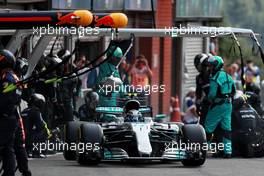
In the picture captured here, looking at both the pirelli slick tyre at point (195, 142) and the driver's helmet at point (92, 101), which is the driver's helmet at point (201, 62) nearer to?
the driver's helmet at point (92, 101)

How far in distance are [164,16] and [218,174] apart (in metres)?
16.4

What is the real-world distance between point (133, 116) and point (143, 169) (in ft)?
3.79

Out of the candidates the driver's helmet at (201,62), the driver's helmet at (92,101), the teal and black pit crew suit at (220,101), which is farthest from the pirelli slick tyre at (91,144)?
the driver's helmet at (92,101)

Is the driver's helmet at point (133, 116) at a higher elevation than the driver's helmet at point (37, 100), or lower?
lower

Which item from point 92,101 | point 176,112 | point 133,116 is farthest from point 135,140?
point 176,112

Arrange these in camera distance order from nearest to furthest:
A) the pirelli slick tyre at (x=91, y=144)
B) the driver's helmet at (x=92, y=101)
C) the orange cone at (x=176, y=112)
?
1. the pirelli slick tyre at (x=91, y=144)
2. the driver's helmet at (x=92, y=101)
3. the orange cone at (x=176, y=112)

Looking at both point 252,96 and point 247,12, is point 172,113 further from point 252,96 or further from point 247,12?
point 247,12

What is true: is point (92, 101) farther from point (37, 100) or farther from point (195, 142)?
point (195, 142)

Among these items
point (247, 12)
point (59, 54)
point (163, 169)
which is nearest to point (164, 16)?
point (59, 54)

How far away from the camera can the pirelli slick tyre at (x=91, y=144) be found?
58.2 feet

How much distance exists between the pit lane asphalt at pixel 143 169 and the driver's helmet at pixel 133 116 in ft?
2.33

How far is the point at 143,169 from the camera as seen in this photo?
17.6 meters

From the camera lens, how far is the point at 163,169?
17641 mm

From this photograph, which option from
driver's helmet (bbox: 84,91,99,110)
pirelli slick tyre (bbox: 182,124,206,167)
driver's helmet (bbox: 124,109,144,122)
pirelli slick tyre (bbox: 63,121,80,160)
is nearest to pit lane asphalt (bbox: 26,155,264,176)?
pirelli slick tyre (bbox: 182,124,206,167)
